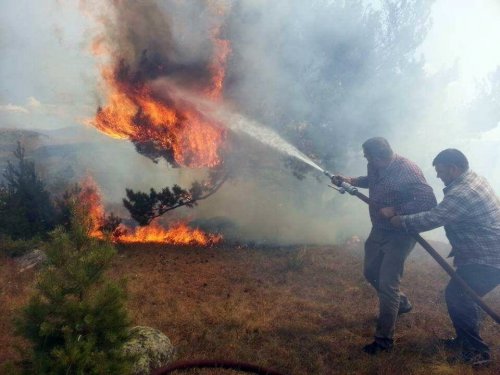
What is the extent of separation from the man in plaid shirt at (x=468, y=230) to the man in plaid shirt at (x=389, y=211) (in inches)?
13.2

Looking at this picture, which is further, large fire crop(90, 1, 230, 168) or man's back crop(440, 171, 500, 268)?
large fire crop(90, 1, 230, 168)

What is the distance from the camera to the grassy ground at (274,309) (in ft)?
15.2

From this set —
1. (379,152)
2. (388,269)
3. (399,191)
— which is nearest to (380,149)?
(379,152)

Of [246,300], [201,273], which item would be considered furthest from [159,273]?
[246,300]

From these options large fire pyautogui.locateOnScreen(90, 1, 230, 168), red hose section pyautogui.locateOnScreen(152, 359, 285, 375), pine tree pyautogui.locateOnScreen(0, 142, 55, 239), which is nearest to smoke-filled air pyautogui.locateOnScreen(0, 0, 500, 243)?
large fire pyautogui.locateOnScreen(90, 1, 230, 168)

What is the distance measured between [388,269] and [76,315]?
4109 mm

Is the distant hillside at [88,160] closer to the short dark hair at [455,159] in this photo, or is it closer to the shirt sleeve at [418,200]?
the shirt sleeve at [418,200]

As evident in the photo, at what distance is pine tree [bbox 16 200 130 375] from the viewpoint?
9.75ft

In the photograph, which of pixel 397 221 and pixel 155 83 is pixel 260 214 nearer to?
pixel 155 83

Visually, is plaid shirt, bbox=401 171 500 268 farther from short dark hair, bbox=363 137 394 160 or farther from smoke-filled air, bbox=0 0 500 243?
smoke-filled air, bbox=0 0 500 243

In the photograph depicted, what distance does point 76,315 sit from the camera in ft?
10.4

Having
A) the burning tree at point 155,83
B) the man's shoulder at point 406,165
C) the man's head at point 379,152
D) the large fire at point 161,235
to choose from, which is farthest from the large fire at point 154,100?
the man's shoulder at point 406,165

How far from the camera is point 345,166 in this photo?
13.9 meters

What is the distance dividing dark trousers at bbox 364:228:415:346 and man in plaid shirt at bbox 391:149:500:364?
440 millimetres
